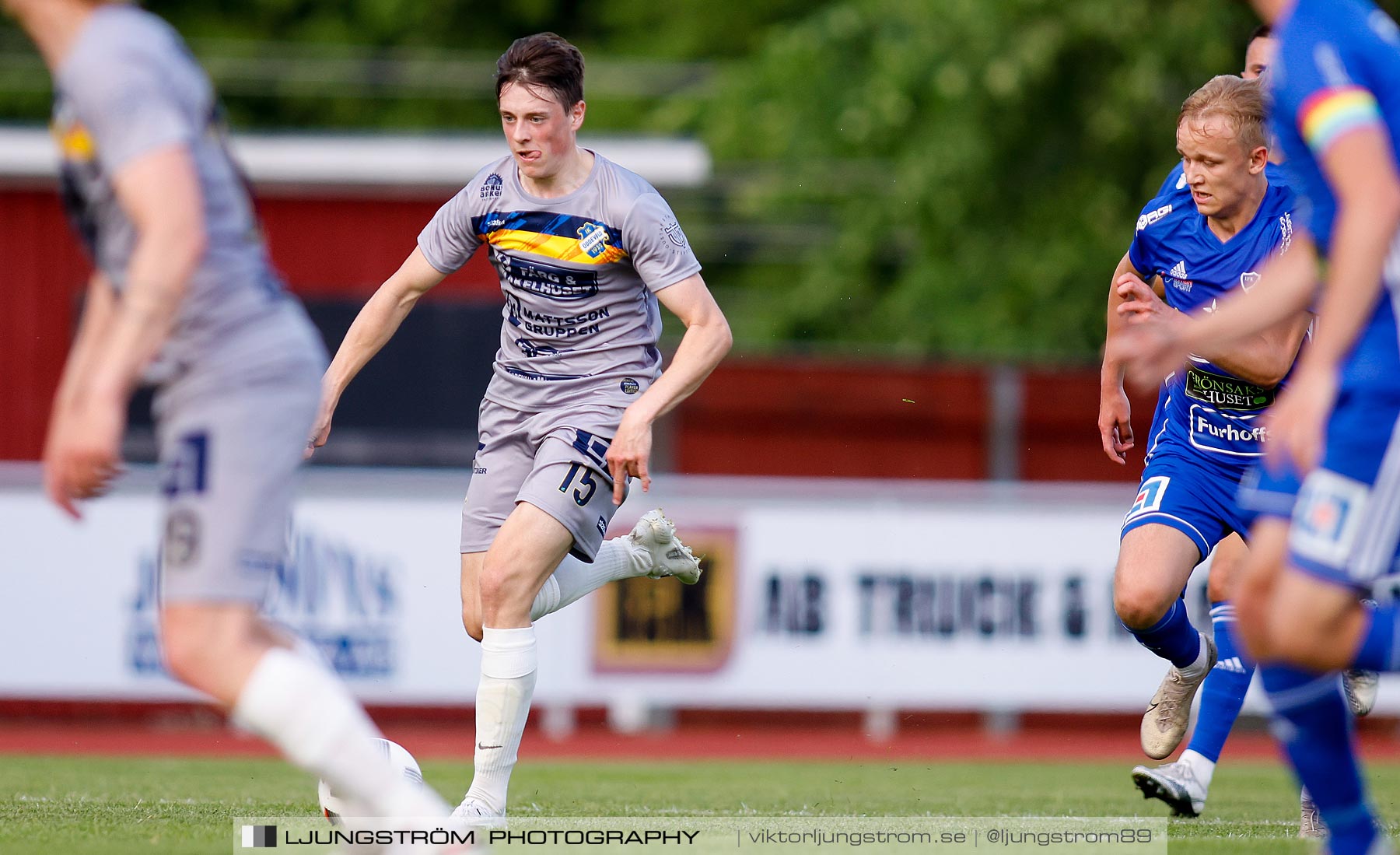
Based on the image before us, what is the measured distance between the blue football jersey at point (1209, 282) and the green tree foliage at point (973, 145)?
1110 centimetres

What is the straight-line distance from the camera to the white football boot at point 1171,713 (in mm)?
6246

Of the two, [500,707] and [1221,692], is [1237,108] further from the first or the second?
[500,707]

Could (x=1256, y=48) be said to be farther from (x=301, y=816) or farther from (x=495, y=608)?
→ (x=301, y=816)

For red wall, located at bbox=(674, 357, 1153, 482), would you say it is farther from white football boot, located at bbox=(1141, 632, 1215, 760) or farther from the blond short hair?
the blond short hair

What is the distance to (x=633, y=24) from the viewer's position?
27328 mm

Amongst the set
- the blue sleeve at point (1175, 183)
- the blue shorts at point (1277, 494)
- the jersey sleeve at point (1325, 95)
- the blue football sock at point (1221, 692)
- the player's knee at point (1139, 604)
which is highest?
the jersey sleeve at point (1325, 95)

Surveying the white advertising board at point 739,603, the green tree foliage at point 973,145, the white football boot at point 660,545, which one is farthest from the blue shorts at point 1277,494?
the green tree foliage at point 973,145

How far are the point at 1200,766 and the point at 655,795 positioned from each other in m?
2.50

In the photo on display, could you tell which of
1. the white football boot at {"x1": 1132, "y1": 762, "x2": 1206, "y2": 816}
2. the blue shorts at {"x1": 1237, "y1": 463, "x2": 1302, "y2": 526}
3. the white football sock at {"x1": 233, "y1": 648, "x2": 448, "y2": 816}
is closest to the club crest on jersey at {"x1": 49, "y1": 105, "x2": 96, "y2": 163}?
the white football sock at {"x1": 233, "y1": 648, "x2": 448, "y2": 816}

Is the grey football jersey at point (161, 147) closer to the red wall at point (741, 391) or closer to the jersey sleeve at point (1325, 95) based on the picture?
the jersey sleeve at point (1325, 95)

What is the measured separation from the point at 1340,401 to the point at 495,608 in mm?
2827

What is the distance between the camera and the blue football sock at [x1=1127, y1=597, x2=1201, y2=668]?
6016mm

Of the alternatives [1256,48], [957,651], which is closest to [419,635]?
[957,651]

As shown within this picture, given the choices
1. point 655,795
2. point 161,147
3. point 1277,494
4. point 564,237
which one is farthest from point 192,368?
point 655,795
